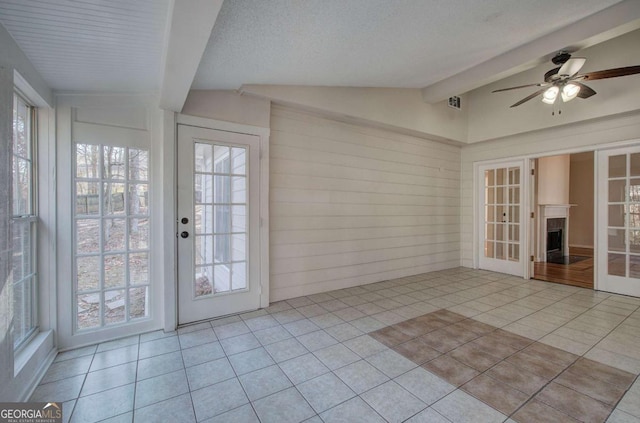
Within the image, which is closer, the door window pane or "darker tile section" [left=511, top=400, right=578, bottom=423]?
"darker tile section" [left=511, top=400, right=578, bottom=423]

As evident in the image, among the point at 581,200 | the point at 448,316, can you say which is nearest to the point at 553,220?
the point at 581,200

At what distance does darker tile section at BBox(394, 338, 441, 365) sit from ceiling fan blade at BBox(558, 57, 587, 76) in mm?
3172

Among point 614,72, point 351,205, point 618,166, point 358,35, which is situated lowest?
point 351,205

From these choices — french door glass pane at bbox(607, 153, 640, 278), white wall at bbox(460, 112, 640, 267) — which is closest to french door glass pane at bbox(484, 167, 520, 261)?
white wall at bbox(460, 112, 640, 267)

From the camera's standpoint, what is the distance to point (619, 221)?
13.2 ft

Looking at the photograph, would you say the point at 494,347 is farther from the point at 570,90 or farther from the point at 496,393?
the point at 570,90

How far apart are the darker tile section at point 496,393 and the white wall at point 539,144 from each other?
412 centimetres

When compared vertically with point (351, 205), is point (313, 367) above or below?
below

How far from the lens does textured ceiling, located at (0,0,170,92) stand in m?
1.46

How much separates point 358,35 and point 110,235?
2.94 meters

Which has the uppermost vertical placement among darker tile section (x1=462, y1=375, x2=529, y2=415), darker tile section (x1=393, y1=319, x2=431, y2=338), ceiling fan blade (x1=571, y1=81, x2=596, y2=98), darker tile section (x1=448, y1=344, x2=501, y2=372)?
ceiling fan blade (x1=571, y1=81, x2=596, y2=98)

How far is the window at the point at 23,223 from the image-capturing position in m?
2.01

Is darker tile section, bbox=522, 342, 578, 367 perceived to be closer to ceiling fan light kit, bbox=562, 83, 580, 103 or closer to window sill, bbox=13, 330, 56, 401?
ceiling fan light kit, bbox=562, 83, 580, 103

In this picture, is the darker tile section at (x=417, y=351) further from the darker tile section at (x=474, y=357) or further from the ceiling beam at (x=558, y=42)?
the ceiling beam at (x=558, y=42)
